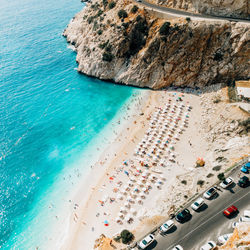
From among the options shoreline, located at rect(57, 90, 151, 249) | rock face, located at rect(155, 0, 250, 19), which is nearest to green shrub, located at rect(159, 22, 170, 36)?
rock face, located at rect(155, 0, 250, 19)

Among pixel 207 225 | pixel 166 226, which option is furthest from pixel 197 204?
pixel 166 226

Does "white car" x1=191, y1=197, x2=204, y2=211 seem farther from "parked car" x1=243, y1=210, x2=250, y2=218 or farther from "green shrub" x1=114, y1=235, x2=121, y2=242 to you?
"green shrub" x1=114, y1=235, x2=121, y2=242

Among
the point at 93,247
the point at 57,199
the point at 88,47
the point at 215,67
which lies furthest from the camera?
the point at 88,47

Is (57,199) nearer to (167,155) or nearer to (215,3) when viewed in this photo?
(167,155)

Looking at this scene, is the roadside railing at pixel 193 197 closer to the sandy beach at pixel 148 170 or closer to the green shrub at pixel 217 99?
the sandy beach at pixel 148 170

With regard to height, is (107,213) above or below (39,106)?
below

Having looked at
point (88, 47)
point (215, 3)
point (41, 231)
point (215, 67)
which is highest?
point (215, 3)

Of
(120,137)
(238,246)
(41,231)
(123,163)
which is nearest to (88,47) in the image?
(120,137)
